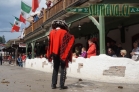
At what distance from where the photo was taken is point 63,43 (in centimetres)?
610

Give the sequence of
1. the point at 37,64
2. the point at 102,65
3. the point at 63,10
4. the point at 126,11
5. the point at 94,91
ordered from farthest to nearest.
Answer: the point at 37,64 → the point at 63,10 → the point at 126,11 → the point at 102,65 → the point at 94,91

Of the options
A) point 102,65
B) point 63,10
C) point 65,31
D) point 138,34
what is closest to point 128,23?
point 138,34

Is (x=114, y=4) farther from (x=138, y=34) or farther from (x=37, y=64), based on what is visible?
(x=37, y=64)

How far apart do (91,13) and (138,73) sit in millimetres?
3114

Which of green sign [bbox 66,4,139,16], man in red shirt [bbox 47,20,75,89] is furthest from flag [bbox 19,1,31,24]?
man in red shirt [bbox 47,20,75,89]

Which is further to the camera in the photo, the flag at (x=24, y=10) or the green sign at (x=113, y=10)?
the flag at (x=24, y=10)

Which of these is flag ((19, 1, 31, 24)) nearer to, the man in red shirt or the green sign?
the green sign

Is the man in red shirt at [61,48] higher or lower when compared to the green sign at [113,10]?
lower

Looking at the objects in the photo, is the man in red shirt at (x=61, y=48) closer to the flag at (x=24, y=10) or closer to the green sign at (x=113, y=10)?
the green sign at (x=113, y=10)

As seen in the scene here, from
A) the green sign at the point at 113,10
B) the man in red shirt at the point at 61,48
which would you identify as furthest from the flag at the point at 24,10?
the man in red shirt at the point at 61,48

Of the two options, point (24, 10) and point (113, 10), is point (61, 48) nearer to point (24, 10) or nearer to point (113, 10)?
point (113, 10)

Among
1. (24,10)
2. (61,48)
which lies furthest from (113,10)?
(24,10)

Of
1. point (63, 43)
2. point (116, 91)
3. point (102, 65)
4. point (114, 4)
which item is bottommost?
point (116, 91)

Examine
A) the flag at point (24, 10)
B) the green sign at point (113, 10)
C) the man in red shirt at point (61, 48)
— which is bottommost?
the man in red shirt at point (61, 48)
